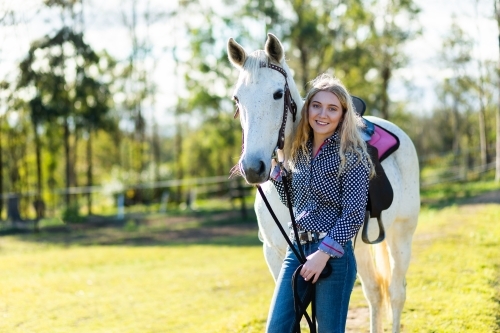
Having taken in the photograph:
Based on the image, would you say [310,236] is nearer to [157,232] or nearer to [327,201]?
[327,201]

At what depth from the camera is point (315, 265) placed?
230 centimetres

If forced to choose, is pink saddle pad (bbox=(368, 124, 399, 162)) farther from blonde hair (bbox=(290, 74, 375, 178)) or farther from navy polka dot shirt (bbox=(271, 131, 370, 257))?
navy polka dot shirt (bbox=(271, 131, 370, 257))

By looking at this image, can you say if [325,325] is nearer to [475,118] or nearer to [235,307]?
[235,307]

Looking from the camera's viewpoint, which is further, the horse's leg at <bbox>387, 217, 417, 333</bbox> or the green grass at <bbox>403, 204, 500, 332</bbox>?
the green grass at <bbox>403, 204, 500, 332</bbox>

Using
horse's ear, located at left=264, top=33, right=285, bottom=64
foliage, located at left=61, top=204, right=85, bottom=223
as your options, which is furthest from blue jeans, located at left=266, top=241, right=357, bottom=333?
foliage, located at left=61, top=204, right=85, bottom=223

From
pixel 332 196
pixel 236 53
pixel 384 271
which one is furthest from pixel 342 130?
pixel 384 271

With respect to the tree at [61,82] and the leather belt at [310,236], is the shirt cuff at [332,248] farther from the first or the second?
the tree at [61,82]

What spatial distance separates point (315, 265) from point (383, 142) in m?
1.90

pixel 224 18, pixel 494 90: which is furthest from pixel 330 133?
pixel 494 90

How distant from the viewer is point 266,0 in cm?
2166

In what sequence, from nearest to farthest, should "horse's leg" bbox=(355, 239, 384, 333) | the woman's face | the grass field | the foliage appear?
the woman's face → "horse's leg" bbox=(355, 239, 384, 333) → the grass field → the foliage

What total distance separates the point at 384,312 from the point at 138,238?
33.7ft

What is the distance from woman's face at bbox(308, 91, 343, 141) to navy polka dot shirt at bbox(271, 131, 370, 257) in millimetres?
48

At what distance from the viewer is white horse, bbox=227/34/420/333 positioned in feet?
8.49
